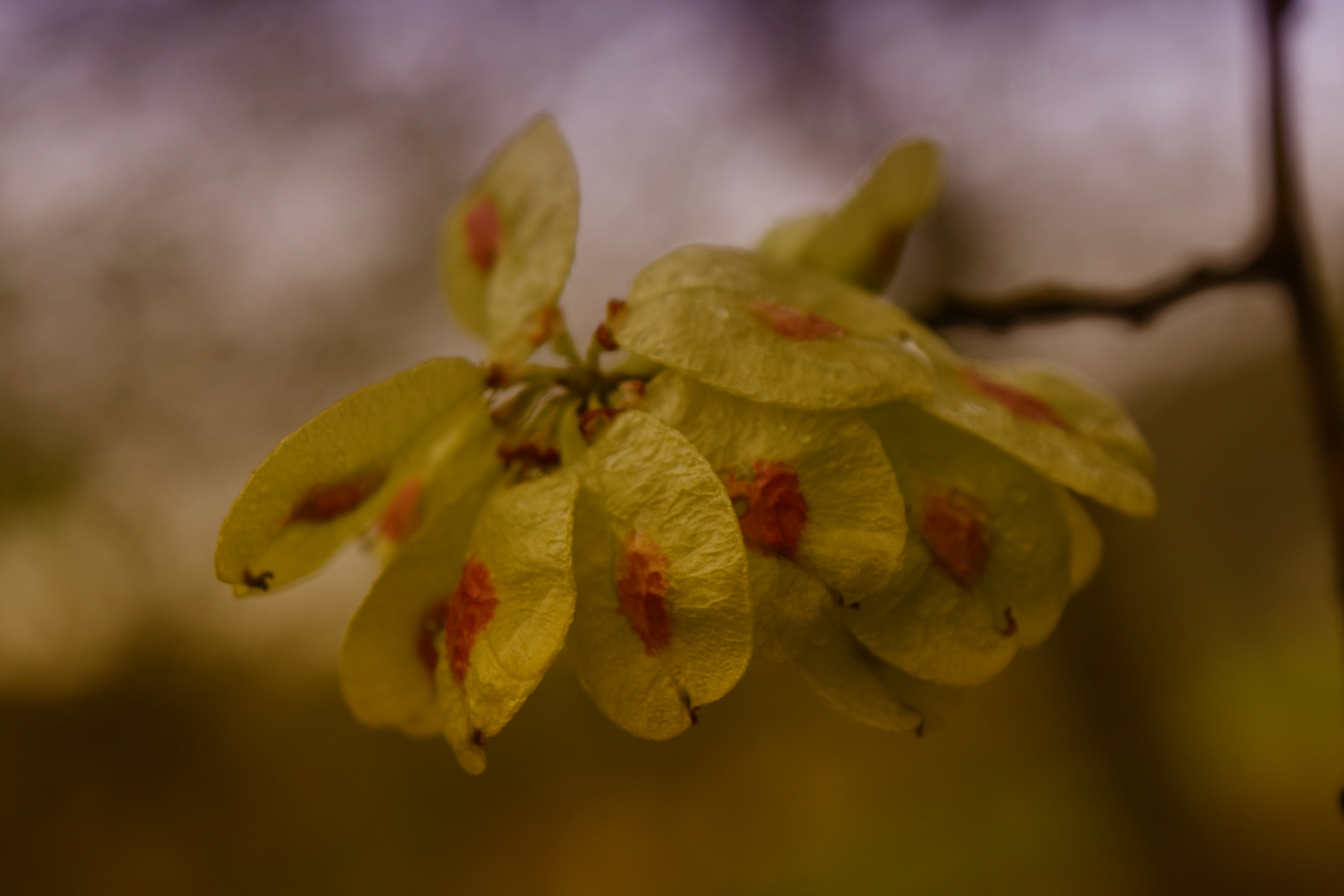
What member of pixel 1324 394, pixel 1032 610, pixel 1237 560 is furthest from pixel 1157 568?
pixel 1032 610

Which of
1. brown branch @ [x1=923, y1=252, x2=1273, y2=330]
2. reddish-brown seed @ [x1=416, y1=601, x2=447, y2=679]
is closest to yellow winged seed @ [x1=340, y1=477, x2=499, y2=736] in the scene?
reddish-brown seed @ [x1=416, y1=601, x2=447, y2=679]

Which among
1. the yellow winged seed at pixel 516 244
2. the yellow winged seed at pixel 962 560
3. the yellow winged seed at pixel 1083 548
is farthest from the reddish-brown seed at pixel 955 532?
the yellow winged seed at pixel 516 244

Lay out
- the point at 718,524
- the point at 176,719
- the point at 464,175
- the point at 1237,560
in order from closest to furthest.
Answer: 1. the point at 718,524
2. the point at 176,719
3. the point at 464,175
4. the point at 1237,560

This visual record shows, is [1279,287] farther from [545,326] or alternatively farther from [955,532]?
[545,326]

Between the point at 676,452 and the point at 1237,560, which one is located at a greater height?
the point at 676,452

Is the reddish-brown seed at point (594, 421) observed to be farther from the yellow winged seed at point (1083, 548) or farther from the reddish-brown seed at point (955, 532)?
the yellow winged seed at point (1083, 548)

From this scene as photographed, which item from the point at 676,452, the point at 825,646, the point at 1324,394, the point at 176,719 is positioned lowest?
the point at 176,719

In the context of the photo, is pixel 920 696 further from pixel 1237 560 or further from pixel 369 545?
pixel 1237 560
